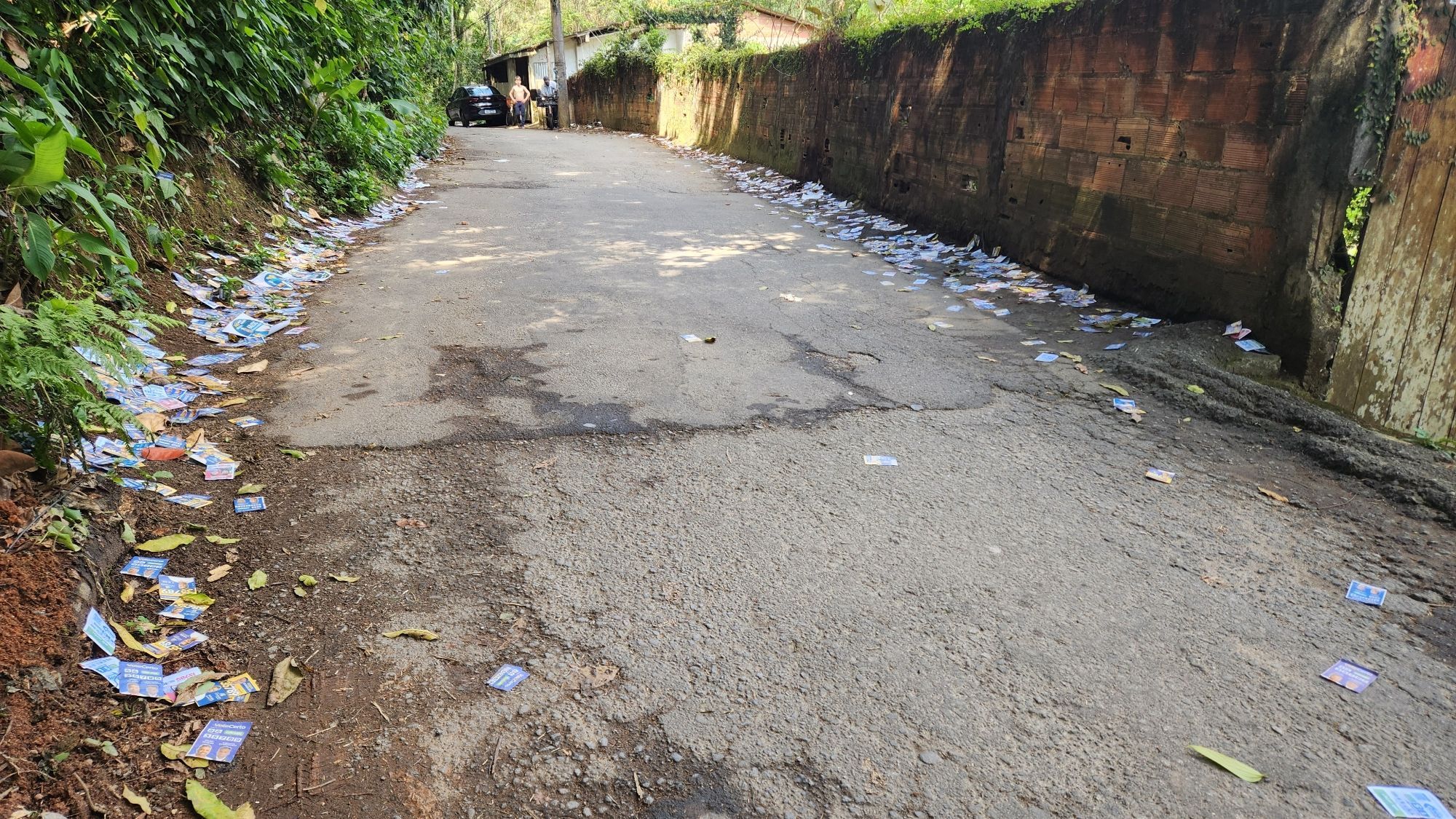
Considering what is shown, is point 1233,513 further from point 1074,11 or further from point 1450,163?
point 1074,11

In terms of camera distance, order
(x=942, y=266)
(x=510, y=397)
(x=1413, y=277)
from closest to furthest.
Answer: (x=510, y=397), (x=1413, y=277), (x=942, y=266)

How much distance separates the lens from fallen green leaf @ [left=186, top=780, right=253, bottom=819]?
5.39 ft

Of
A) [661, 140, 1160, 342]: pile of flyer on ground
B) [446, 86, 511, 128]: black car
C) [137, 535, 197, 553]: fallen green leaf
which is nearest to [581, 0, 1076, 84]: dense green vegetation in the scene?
[661, 140, 1160, 342]: pile of flyer on ground

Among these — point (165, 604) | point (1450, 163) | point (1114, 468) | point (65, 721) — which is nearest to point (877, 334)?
point (1114, 468)

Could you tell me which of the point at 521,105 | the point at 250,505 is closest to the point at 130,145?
the point at 250,505

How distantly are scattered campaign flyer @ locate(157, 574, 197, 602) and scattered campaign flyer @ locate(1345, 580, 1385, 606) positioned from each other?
10.8 ft

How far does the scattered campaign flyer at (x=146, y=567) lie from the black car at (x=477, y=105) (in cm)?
2922

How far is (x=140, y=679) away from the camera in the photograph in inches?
76.6

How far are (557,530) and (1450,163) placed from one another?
4255mm

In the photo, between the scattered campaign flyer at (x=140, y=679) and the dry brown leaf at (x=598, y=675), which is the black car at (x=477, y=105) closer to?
the scattered campaign flyer at (x=140, y=679)

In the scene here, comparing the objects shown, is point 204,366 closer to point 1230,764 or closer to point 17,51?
point 17,51

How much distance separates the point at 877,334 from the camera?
4910 millimetres

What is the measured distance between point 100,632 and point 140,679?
0.64 feet

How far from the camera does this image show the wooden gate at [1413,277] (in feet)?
12.6
